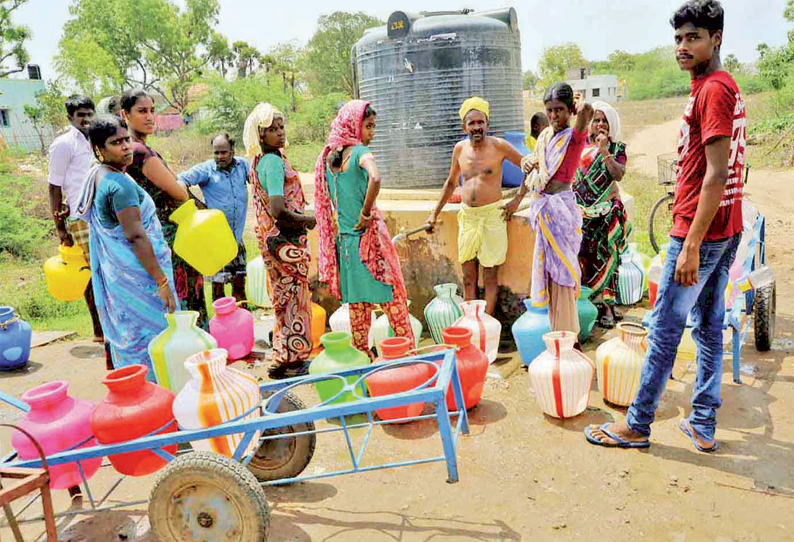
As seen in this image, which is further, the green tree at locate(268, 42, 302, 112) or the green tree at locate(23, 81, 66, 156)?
the green tree at locate(268, 42, 302, 112)

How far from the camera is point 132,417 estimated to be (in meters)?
2.28

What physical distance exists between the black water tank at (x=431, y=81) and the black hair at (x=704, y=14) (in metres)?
2.88

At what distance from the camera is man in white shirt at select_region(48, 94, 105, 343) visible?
15.1ft

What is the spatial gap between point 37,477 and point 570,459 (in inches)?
91.8

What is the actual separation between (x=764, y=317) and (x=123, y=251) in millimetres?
4028

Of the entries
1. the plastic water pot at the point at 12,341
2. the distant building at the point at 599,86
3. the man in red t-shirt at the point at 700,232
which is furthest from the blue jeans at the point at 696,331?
the distant building at the point at 599,86

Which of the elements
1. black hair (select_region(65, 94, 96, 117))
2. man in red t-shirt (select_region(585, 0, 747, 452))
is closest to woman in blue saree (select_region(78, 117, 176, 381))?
black hair (select_region(65, 94, 96, 117))

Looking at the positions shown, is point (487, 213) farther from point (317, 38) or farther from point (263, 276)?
point (317, 38)

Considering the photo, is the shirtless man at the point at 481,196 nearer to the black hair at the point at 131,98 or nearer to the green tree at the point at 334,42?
the black hair at the point at 131,98

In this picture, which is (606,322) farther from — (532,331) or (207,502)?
(207,502)

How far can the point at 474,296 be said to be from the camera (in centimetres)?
474

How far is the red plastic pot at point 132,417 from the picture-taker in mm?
2271

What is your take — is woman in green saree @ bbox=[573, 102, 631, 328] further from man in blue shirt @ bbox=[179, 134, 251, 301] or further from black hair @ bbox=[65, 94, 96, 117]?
black hair @ bbox=[65, 94, 96, 117]

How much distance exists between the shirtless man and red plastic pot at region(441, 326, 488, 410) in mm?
1240
